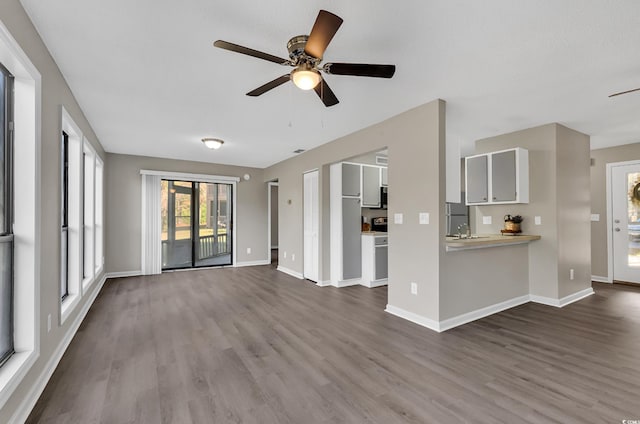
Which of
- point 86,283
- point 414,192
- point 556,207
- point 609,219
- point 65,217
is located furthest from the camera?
point 609,219

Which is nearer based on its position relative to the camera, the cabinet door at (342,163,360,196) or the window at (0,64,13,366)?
the window at (0,64,13,366)

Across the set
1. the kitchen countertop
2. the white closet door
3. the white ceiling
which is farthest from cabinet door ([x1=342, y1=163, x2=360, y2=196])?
the kitchen countertop

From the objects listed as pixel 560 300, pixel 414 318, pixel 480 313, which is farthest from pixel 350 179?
pixel 560 300

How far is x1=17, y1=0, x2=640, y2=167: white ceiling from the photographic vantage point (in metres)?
1.81

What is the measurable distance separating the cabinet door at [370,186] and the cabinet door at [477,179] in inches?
59.9

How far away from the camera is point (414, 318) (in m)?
3.32

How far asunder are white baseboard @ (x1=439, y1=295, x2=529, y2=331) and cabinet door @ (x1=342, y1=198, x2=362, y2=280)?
209 centimetres

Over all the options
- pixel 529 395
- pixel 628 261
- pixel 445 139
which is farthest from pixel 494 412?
pixel 628 261

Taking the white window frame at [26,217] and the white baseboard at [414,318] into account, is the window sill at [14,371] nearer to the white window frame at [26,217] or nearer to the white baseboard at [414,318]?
the white window frame at [26,217]

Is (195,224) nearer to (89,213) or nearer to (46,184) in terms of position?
(89,213)

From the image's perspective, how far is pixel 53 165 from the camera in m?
2.40

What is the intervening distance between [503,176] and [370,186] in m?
2.06

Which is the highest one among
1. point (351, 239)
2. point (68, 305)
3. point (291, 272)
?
point (351, 239)

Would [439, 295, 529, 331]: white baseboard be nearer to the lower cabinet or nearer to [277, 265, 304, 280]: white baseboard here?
the lower cabinet
